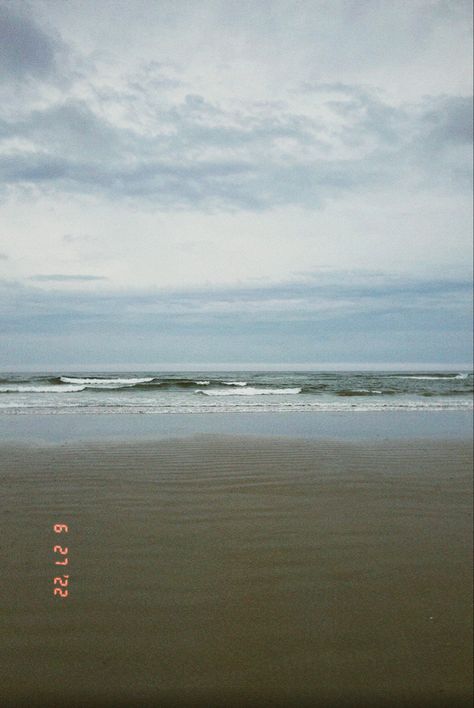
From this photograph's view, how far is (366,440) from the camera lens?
10453mm

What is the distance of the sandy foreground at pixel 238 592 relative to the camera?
2.78 meters

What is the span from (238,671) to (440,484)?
499cm

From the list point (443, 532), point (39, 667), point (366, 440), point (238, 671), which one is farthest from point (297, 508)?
point (366, 440)

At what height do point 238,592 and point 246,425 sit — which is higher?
point 246,425
